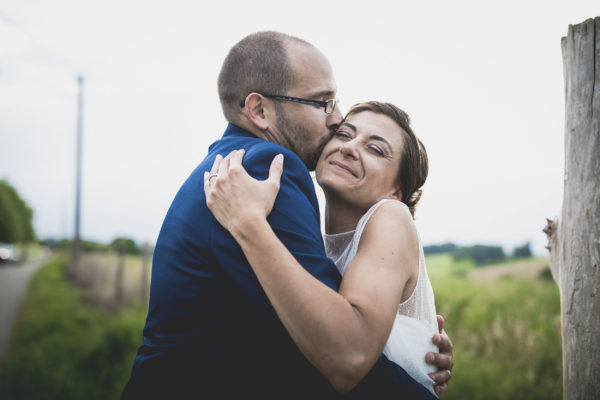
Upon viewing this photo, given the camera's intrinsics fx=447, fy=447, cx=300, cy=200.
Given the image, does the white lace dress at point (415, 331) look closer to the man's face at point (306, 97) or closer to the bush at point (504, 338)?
the man's face at point (306, 97)

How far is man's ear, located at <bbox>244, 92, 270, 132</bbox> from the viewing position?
2.29 meters

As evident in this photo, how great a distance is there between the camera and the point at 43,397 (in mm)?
6832

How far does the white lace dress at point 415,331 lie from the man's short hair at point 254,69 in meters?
0.82

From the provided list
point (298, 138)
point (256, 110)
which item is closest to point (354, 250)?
point (298, 138)

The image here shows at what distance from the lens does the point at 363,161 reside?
2518 mm

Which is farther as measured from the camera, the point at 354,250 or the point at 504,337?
the point at 504,337

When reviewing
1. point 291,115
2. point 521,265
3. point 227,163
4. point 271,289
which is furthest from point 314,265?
point 521,265

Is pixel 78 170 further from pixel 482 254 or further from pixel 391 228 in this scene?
pixel 391 228

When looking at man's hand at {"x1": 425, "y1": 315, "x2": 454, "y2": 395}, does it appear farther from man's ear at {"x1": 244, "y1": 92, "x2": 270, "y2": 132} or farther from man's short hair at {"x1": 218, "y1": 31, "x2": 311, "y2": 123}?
man's short hair at {"x1": 218, "y1": 31, "x2": 311, "y2": 123}

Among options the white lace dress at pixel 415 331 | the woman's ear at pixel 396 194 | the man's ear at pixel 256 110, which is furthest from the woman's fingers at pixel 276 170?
the woman's ear at pixel 396 194

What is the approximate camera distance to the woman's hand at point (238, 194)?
63.2 inches

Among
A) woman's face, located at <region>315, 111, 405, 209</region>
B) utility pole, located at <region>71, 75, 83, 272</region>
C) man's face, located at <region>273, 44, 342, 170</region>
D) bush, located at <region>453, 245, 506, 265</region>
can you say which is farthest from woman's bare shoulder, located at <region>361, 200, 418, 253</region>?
utility pole, located at <region>71, 75, 83, 272</region>

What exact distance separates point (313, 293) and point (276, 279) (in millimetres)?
133

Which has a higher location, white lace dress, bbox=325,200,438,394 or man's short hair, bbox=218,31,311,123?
man's short hair, bbox=218,31,311,123
